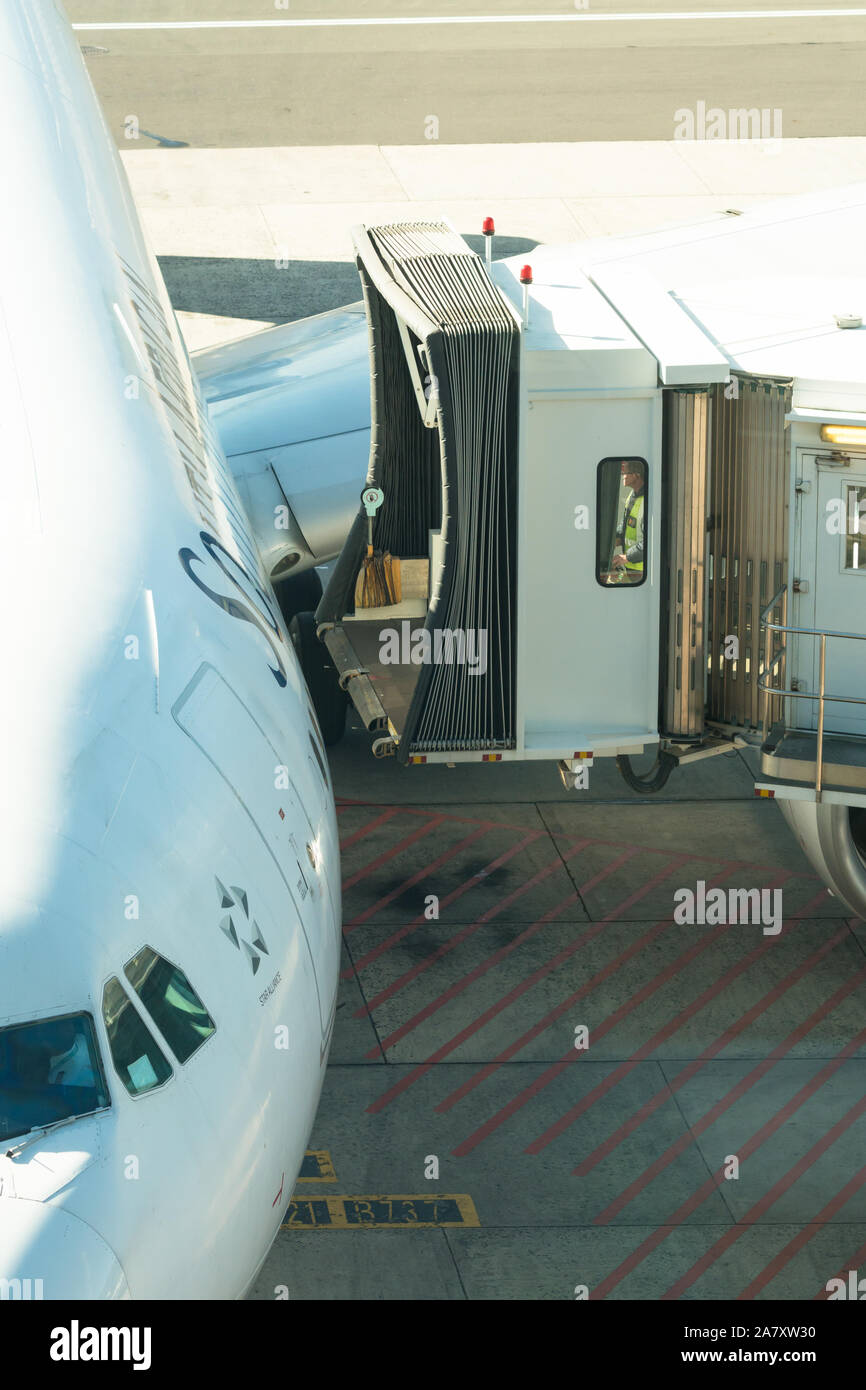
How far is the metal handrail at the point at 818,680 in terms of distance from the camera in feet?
40.1

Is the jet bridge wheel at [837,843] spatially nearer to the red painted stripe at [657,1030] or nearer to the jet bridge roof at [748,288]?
the red painted stripe at [657,1030]

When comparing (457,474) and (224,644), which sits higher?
(457,474)

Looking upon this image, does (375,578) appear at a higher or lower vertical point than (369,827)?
higher

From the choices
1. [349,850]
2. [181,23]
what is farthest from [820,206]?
[181,23]

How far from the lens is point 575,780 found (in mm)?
13805

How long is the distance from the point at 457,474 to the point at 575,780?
2955mm

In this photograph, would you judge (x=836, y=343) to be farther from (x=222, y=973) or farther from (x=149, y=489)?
(x=222, y=973)

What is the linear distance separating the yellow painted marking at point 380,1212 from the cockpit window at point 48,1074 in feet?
18.0

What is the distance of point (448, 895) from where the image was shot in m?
15.0

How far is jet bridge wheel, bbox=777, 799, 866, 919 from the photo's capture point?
13523mm

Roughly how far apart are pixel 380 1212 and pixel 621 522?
551cm

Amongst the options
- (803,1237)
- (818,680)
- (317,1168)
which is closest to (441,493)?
(818,680)

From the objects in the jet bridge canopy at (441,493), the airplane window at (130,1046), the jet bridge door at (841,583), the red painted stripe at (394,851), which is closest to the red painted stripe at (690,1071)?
the jet bridge door at (841,583)

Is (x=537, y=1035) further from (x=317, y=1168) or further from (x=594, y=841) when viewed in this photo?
(x=594, y=841)
